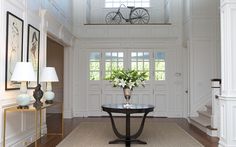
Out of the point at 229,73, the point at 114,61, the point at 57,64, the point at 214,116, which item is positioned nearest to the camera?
the point at 229,73

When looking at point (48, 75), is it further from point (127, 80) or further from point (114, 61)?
point (114, 61)

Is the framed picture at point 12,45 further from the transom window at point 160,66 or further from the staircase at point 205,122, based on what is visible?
the transom window at point 160,66

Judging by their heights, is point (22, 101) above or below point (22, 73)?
below

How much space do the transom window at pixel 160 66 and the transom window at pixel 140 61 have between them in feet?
1.09

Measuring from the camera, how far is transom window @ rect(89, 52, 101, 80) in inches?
402

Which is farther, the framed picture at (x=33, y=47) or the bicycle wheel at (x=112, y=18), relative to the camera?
the bicycle wheel at (x=112, y=18)

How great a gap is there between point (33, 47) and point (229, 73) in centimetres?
390

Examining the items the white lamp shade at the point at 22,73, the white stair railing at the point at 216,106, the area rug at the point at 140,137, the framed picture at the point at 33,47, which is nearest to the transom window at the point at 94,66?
the area rug at the point at 140,137

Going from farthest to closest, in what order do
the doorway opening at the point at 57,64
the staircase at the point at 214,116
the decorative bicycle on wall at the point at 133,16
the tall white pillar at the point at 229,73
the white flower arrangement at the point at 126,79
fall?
the doorway opening at the point at 57,64, the decorative bicycle on wall at the point at 133,16, the staircase at the point at 214,116, the white flower arrangement at the point at 126,79, the tall white pillar at the point at 229,73

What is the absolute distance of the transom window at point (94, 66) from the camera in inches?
402

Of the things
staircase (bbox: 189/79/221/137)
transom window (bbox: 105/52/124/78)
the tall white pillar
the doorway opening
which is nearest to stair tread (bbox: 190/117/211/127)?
staircase (bbox: 189/79/221/137)

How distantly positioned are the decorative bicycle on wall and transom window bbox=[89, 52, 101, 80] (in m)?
1.51

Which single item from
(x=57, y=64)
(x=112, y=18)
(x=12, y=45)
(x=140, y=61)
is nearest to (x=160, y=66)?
(x=140, y=61)

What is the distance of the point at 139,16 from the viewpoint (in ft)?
35.3
